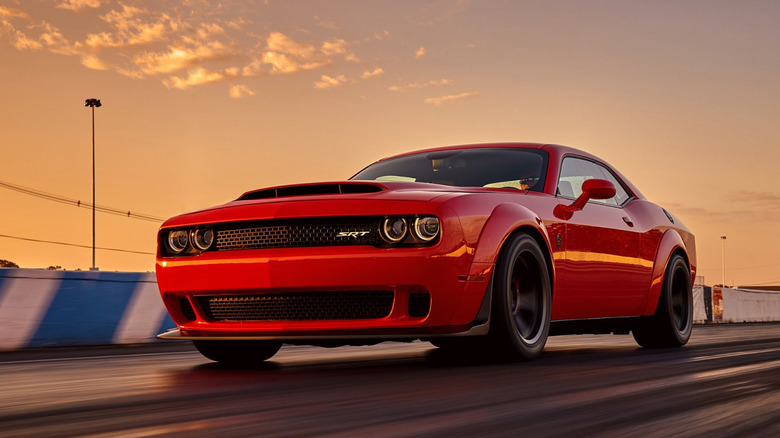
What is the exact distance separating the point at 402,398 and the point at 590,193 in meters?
3.32

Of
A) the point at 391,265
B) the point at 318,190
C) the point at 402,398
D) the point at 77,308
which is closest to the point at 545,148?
the point at 318,190

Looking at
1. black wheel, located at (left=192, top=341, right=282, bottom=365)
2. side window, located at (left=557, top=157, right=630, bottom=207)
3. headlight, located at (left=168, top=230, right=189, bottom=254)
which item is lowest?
black wheel, located at (left=192, top=341, right=282, bottom=365)

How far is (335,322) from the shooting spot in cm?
531

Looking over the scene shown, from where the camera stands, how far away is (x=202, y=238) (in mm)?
5812

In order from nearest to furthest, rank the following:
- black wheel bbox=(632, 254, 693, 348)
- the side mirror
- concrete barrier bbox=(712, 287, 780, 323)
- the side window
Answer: the side mirror < the side window < black wheel bbox=(632, 254, 693, 348) < concrete barrier bbox=(712, 287, 780, 323)

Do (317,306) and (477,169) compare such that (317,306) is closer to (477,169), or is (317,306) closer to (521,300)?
(521,300)

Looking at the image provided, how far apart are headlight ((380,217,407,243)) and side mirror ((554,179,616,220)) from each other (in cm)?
169

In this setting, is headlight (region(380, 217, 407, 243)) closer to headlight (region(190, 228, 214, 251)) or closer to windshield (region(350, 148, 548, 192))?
headlight (region(190, 228, 214, 251))

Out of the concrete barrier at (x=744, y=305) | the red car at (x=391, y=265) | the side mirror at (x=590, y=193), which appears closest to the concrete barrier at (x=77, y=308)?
the red car at (x=391, y=265)

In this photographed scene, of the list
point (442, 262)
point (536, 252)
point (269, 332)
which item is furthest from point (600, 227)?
point (269, 332)

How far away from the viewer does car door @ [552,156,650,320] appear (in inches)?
258

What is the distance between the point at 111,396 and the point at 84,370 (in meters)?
1.75

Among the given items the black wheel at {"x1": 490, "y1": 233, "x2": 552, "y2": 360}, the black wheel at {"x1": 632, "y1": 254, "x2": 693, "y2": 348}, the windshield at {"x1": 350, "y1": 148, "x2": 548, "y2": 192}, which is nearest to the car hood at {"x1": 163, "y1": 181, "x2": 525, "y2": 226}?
the black wheel at {"x1": 490, "y1": 233, "x2": 552, "y2": 360}

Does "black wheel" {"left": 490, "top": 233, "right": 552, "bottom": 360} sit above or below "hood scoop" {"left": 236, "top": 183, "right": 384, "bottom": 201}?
below
